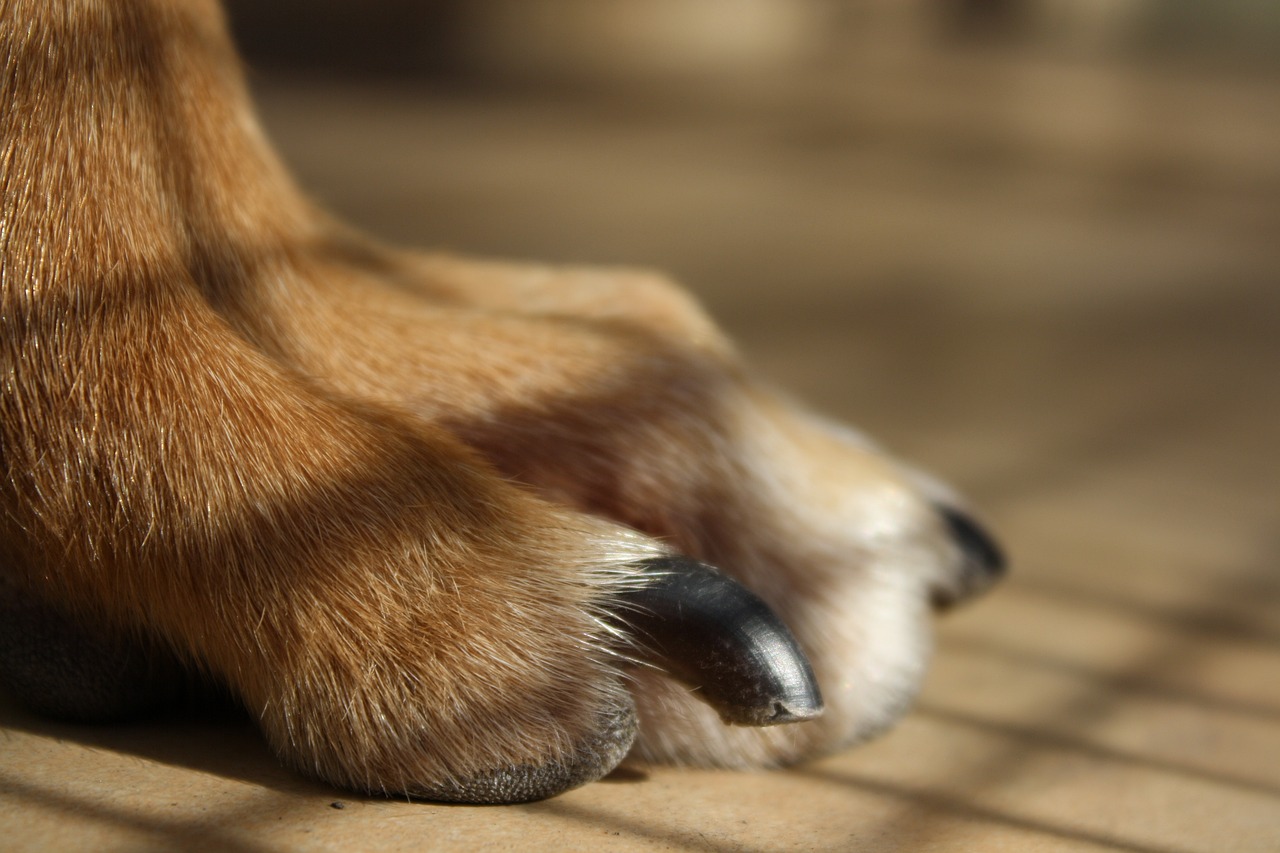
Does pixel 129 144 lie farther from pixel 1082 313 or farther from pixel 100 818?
pixel 1082 313

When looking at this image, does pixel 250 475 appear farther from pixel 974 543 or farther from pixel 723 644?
pixel 974 543

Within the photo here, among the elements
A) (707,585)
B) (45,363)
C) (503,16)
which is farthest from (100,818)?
(503,16)

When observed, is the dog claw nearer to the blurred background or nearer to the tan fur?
the tan fur

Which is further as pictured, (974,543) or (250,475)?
(974,543)

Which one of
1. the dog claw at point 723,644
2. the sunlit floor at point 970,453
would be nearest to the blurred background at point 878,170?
the sunlit floor at point 970,453

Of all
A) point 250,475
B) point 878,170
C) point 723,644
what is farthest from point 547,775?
point 878,170

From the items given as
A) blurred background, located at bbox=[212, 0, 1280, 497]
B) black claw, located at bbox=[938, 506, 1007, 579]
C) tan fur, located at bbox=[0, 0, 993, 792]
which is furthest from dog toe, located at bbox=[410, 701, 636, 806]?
blurred background, located at bbox=[212, 0, 1280, 497]

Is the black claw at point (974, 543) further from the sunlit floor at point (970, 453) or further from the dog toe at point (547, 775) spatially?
the dog toe at point (547, 775)
